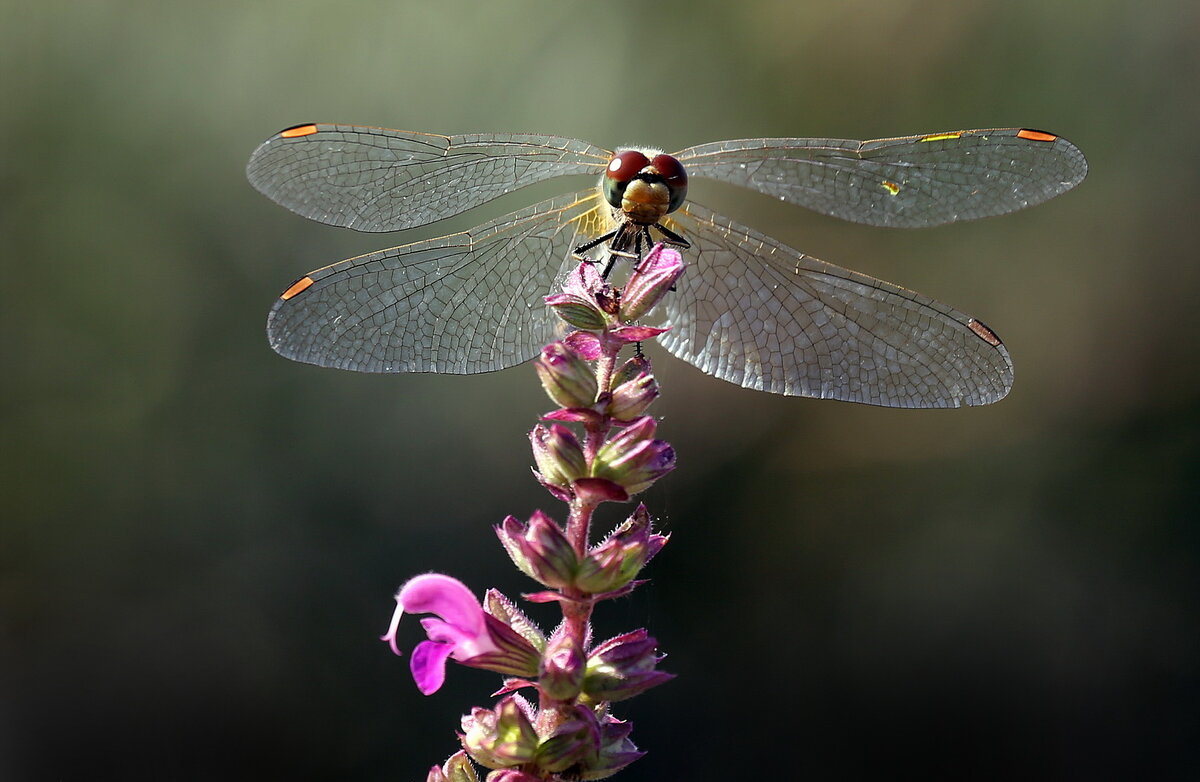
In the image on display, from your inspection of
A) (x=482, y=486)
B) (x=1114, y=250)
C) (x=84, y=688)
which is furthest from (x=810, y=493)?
(x=84, y=688)

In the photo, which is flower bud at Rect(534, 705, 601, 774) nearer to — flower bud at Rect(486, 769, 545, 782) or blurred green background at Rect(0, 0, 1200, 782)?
flower bud at Rect(486, 769, 545, 782)

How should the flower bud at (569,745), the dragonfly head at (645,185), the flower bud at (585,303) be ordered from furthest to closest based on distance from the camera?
the dragonfly head at (645,185)
the flower bud at (585,303)
the flower bud at (569,745)

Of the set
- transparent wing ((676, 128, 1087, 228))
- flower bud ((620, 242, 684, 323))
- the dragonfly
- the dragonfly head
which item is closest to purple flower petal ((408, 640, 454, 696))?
flower bud ((620, 242, 684, 323))

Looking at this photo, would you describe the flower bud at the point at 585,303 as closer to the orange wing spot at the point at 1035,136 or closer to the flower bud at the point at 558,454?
the flower bud at the point at 558,454

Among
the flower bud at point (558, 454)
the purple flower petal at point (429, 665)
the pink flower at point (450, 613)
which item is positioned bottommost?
the purple flower petal at point (429, 665)

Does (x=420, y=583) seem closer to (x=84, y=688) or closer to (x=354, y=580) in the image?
(x=354, y=580)

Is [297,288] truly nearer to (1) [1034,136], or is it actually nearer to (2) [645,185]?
(2) [645,185]

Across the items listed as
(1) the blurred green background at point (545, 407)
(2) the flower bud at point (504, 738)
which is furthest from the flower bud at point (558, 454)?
(1) the blurred green background at point (545, 407)
